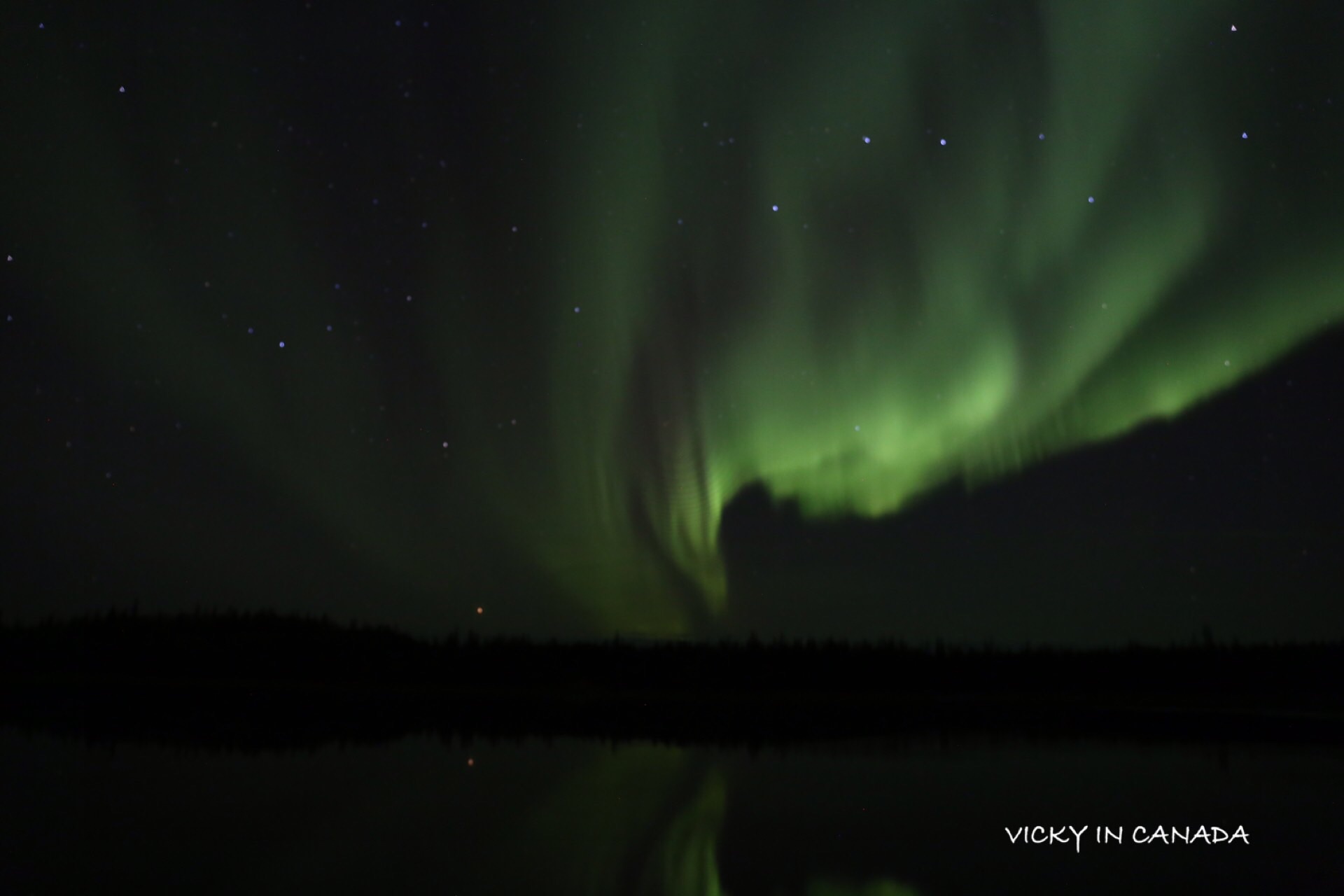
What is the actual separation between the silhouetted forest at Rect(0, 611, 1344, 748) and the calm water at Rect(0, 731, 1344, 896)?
2.50 metres

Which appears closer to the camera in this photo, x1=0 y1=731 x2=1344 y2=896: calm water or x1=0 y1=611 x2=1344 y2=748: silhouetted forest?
A: x1=0 y1=731 x2=1344 y2=896: calm water

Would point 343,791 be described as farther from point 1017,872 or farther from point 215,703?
point 215,703

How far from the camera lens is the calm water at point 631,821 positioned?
535 centimetres

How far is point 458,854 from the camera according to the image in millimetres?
5797

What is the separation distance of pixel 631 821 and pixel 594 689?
16.2 meters

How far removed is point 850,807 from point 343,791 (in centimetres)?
404

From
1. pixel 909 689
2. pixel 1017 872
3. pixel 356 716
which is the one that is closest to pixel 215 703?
pixel 356 716

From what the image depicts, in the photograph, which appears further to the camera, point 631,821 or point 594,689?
point 594,689

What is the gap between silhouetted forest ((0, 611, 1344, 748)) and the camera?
13.5 meters

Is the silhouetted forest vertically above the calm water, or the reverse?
the silhouetted forest

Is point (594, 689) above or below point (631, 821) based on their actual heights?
above

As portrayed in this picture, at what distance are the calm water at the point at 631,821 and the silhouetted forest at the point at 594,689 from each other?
250 cm

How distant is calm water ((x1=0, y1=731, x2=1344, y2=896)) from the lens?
5.35 metres

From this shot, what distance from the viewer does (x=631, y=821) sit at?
7.00m
